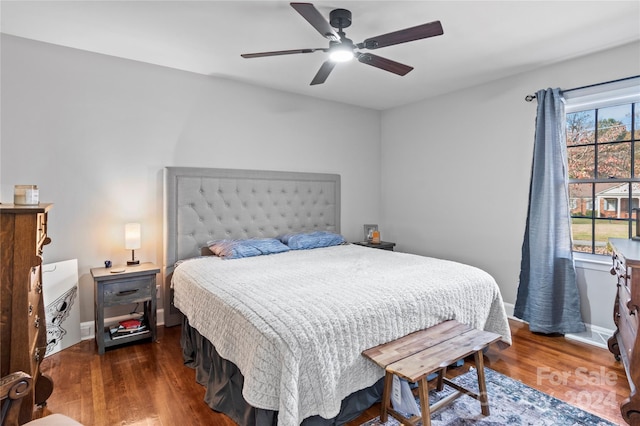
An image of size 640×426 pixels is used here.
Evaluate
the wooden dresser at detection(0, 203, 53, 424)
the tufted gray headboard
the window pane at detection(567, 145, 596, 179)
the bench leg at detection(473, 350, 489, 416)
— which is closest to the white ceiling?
the window pane at detection(567, 145, 596, 179)

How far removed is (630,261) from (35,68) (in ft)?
14.3

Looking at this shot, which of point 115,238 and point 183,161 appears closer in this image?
point 115,238

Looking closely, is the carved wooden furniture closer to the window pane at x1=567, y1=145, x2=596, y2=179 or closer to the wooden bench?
the wooden bench

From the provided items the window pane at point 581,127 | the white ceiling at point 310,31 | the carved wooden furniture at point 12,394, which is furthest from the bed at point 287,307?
the window pane at point 581,127

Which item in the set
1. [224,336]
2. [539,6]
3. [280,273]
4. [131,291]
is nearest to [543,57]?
[539,6]

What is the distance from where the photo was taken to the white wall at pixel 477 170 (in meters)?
3.13

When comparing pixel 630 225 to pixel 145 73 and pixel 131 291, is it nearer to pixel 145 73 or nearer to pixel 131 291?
pixel 131 291

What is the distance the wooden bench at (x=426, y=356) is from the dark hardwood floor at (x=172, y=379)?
0.36 meters

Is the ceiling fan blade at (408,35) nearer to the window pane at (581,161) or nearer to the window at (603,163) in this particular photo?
the window at (603,163)

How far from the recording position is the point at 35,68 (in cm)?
280

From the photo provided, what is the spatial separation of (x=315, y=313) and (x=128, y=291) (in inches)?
78.8

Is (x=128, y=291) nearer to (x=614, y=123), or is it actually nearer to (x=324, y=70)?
(x=324, y=70)

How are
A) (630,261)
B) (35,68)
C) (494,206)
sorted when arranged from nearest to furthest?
(630,261) < (35,68) < (494,206)

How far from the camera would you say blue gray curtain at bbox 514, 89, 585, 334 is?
3.12m
